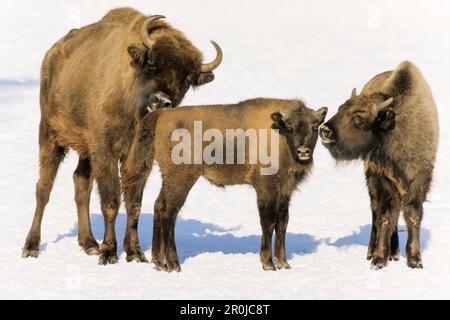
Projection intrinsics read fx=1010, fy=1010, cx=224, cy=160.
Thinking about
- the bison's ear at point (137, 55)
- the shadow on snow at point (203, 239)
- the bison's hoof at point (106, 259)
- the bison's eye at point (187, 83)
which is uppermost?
the bison's ear at point (137, 55)

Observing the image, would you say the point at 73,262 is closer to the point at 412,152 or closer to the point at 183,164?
the point at 183,164

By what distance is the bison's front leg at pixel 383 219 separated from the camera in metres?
12.0

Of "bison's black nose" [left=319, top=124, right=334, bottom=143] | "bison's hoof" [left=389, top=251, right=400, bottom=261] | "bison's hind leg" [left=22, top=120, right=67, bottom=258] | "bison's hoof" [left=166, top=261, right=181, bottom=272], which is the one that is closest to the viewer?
"bison's hoof" [left=166, top=261, right=181, bottom=272]

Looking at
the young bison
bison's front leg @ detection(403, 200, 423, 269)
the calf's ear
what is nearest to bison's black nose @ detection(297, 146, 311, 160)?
the young bison

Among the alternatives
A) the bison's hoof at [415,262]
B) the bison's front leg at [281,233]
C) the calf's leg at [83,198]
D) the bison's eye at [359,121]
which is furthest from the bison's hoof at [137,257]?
the bison's hoof at [415,262]

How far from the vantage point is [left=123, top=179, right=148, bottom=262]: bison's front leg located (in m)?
12.3

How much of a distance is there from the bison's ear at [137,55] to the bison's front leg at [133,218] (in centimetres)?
140

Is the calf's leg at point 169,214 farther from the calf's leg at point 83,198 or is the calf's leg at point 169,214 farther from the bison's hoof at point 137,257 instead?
the calf's leg at point 83,198

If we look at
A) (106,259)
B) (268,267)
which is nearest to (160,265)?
(106,259)

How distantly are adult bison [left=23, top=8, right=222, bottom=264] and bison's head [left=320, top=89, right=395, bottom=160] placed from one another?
172 centimetres

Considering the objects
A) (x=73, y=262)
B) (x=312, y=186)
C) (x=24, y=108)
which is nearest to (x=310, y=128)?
(x=73, y=262)

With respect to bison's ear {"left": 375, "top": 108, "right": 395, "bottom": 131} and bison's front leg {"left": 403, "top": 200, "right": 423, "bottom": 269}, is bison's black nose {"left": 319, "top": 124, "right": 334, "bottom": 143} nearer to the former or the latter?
bison's ear {"left": 375, "top": 108, "right": 395, "bottom": 131}

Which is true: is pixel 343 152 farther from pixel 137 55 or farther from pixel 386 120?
pixel 137 55

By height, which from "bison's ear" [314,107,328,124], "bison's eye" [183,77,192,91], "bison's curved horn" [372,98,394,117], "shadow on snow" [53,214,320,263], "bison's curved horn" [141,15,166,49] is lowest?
"shadow on snow" [53,214,320,263]
